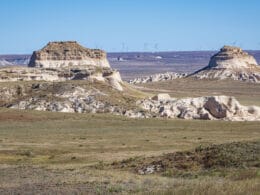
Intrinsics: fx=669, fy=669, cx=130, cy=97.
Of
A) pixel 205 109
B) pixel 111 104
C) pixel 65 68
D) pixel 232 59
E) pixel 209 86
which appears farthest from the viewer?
pixel 232 59

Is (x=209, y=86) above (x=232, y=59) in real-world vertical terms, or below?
below

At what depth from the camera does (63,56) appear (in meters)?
130

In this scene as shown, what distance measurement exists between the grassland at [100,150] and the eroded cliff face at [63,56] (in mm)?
58352

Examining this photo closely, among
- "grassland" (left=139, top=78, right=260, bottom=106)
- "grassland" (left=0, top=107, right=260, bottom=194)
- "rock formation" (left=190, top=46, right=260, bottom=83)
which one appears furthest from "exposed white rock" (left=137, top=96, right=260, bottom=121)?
"rock formation" (left=190, top=46, right=260, bottom=83)

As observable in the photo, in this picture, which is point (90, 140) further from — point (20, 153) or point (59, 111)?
point (59, 111)

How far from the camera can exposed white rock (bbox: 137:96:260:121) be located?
3004 inches

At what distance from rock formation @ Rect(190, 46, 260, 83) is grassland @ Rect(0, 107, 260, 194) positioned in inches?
4383

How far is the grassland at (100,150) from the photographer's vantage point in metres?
20.0

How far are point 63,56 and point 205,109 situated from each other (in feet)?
187

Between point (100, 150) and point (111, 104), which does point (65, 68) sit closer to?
point (111, 104)

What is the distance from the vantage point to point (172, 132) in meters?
57.9

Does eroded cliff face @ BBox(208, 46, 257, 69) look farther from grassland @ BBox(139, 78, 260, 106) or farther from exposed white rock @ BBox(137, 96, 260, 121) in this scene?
exposed white rock @ BBox(137, 96, 260, 121)

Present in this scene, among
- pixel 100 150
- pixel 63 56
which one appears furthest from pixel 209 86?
pixel 100 150

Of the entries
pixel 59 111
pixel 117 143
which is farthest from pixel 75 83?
pixel 117 143
